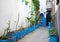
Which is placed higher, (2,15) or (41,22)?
(2,15)

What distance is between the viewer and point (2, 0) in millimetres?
6551

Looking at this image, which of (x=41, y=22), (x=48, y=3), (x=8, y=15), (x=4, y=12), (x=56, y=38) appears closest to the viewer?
(x=56, y=38)

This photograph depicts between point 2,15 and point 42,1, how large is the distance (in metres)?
16.7

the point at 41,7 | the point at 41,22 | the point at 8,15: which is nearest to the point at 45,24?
the point at 41,22

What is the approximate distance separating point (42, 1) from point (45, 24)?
3.35 m

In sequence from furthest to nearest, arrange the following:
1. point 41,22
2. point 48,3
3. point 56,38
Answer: point 48,3 → point 41,22 → point 56,38

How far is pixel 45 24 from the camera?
2220 centimetres

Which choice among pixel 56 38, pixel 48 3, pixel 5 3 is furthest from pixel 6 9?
pixel 48 3

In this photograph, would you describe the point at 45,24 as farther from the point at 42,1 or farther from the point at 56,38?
the point at 56,38

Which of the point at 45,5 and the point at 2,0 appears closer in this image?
the point at 2,0

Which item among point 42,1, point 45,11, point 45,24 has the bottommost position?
point 45,24

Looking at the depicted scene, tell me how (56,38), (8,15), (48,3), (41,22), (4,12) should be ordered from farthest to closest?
1. (48,3)
2. (41,22)
3. (8,15)
4. (4,12)
5. (56,38)

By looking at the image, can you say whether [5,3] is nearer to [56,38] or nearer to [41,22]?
[56,38]

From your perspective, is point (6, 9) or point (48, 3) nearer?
point (6, 9)
